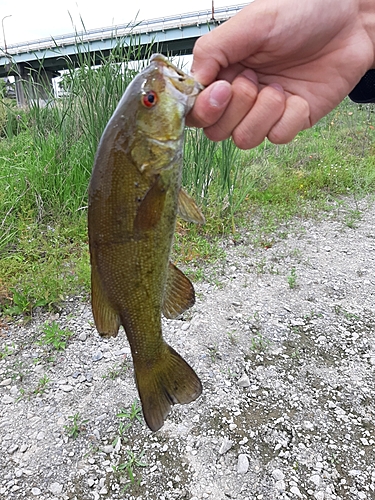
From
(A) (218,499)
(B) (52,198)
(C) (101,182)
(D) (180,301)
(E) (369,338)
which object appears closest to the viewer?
(C) (101,182)

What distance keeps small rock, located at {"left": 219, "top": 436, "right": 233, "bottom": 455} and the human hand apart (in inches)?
68.3

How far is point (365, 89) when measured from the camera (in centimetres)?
240

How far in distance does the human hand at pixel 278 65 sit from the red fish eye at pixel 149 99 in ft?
0.86

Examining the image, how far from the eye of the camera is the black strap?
7.71 feet

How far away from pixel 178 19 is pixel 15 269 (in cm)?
1555

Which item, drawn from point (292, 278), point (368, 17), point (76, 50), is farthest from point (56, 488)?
point (76, 50)

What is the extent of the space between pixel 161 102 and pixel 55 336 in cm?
241

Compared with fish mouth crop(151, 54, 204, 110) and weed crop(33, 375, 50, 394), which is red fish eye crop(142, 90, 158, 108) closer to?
fish mouth crop(151, 54, 204, 110)

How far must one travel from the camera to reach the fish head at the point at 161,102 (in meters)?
1.36

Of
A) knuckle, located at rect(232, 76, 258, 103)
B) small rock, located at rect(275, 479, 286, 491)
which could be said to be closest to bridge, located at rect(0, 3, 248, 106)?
knuckle, located at rect(232, 76, 258, 103)

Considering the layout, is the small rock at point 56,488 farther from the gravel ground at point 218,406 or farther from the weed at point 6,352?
the weed at point 6,352

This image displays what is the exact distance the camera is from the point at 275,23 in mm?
1748

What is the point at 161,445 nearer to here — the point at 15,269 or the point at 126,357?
the point at 126,357

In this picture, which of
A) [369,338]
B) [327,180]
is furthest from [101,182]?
[327,180]
